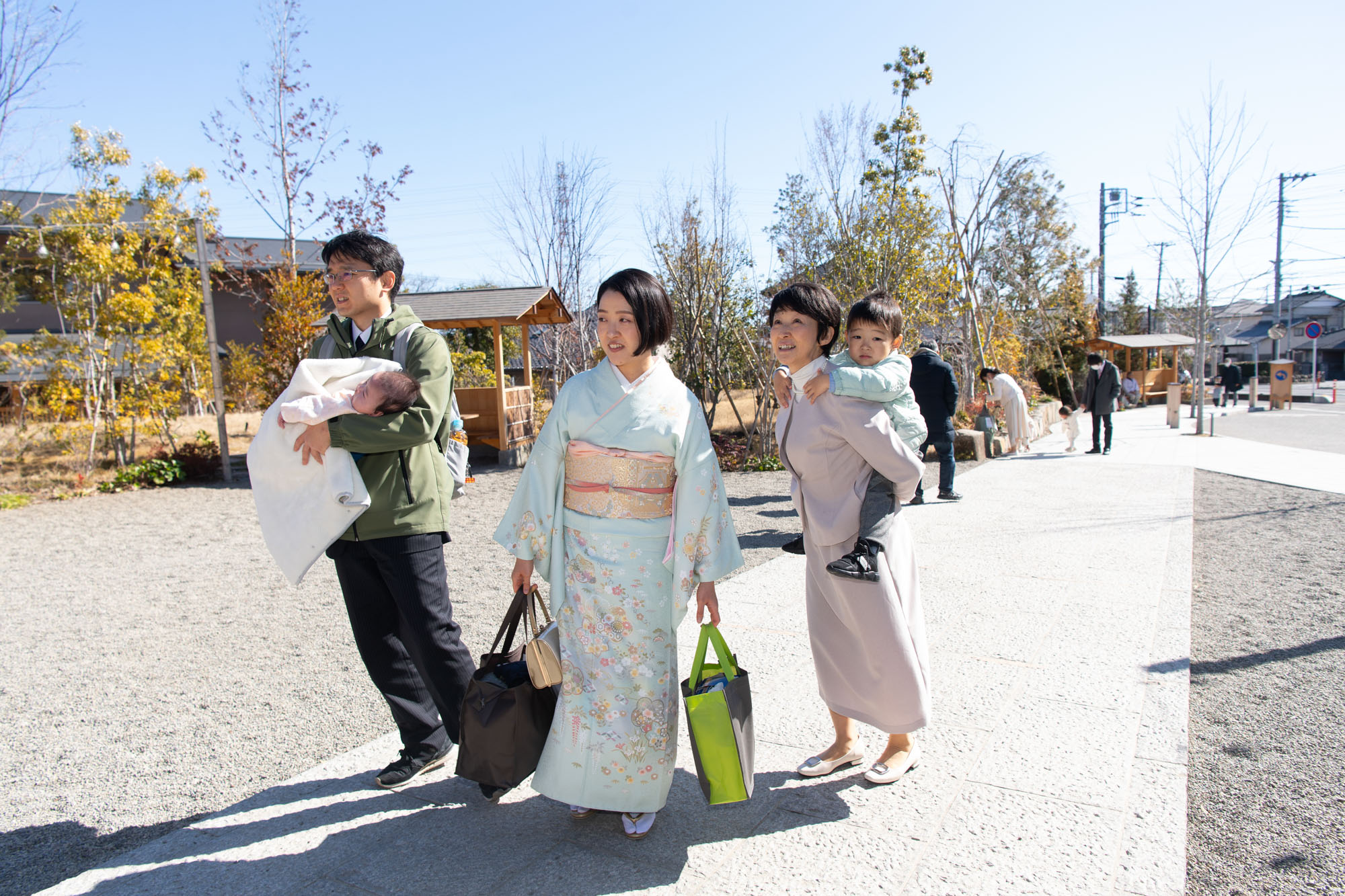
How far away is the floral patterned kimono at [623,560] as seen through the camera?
2.27 meters

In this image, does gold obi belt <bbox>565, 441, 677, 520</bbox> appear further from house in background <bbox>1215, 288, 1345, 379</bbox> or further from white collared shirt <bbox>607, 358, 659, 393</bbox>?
house in background <bbox>1215, 288, 1345, 379</bbox>

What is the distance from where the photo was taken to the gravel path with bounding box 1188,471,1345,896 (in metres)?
2.17

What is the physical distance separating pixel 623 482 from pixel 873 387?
83cm

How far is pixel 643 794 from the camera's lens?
2.29m

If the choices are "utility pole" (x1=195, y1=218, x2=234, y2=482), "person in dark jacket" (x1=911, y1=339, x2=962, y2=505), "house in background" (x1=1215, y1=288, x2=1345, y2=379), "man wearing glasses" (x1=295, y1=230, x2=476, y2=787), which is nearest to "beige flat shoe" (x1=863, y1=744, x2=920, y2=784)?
"man wearing glasses" (x1=295, y1=230, x2=476, y2=787)

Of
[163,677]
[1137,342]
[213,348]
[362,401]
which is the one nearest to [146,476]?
[213,348]

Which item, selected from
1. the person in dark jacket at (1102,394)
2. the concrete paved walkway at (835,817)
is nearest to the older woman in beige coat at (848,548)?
the concrete paved walkway at (835,817)

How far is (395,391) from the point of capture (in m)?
2.30

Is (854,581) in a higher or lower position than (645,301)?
lower

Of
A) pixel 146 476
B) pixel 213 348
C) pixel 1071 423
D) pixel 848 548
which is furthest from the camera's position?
pixel 1071 423

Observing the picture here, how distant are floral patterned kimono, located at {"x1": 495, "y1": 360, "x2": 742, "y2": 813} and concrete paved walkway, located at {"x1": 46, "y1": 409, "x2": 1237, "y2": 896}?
0.73 ft

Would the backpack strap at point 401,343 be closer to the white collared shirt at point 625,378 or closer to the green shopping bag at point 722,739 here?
the white collared shirt at point 625,378

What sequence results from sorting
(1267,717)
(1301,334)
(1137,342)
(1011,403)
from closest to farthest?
(1267,717) < (1011,403) < (1137,342) < (1301,334)

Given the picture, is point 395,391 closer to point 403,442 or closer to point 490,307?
point 403,442
